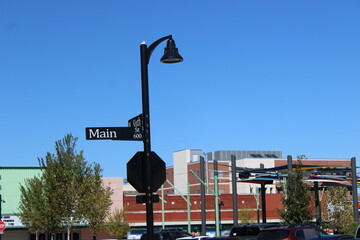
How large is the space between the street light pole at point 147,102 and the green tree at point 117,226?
61.8 m

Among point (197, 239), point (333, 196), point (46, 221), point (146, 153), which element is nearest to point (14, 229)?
point (46, 221)

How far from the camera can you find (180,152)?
138125 mm

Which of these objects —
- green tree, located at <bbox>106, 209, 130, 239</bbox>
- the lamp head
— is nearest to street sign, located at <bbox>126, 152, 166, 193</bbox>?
the lamp head

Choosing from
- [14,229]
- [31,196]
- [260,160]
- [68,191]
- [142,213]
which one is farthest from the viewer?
[260,160]

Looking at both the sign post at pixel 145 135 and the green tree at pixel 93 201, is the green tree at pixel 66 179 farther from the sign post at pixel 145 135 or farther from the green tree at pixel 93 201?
the sign post at pixel 145 135

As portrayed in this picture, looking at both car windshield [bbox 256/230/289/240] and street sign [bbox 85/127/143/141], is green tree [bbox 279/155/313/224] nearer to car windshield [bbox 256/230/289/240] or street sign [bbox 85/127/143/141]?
car windshield [bbox 256/230/289/240]

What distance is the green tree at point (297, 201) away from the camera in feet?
128

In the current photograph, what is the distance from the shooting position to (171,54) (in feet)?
43.3

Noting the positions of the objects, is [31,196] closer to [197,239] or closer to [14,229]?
[14,229]

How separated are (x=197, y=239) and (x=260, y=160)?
100749 millimetres

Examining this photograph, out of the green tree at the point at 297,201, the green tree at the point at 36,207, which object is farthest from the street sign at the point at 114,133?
the green tree at the point at 36,207

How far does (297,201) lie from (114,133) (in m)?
27.9

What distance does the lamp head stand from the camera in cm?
1319

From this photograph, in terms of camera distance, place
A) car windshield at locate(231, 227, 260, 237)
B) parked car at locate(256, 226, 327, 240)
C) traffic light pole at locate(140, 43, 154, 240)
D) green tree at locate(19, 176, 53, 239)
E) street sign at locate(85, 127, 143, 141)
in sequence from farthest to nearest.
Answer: green tree at locate(19, 176, 53, 239) → car windshield at locate(231, 227, 260, 237) → parked car at locate(256, 226, 327, 240) → street sign at locate(85, 127, 143, 141) → traffic light pole at locate(140, 43, 154, 240)
